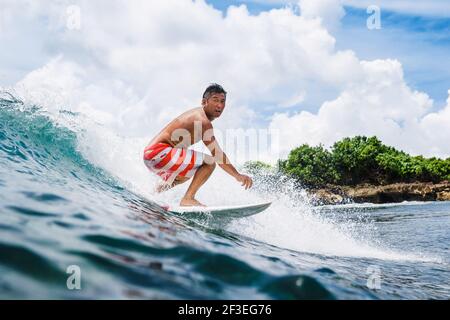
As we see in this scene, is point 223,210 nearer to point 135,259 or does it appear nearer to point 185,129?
point 185,129

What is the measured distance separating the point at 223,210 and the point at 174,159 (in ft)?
3.83

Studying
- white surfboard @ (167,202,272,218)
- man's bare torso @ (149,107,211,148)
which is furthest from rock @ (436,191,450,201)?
man's bare torso @ (149,107,211,148)

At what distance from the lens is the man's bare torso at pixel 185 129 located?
214 inches

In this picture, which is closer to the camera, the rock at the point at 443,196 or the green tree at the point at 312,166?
the rock at the point at 443,196

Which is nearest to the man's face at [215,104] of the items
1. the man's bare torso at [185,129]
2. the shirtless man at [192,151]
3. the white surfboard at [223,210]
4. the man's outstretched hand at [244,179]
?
the shirtless man at [192,151]

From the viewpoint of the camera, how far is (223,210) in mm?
5090

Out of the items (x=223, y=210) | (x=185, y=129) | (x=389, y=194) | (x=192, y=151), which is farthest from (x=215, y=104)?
(x=389, y=194)

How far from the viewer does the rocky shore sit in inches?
2285

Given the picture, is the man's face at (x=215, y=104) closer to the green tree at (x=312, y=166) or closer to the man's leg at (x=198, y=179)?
the man's leg at (x=198, y=179)

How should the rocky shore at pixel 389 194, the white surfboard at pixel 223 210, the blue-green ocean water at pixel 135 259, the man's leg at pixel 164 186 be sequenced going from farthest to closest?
1. the rocky shore at pixel 389 194
2. the man's leg at pixel 164 186
3. the white surfboard at pixel 223 210
4. the blue-green ocean water at pixel 135 259

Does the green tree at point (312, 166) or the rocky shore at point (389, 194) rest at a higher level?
the green tree at point (312, 166)

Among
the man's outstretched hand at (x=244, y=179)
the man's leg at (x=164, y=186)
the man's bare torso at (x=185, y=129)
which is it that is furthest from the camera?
the man's leg at (x=164, y=186)
